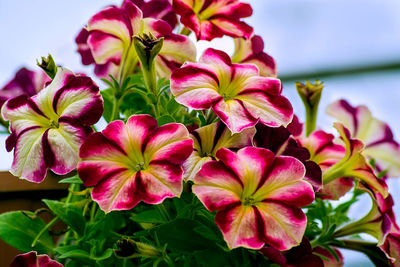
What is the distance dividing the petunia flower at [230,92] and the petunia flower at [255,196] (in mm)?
33

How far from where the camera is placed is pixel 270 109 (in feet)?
1.35

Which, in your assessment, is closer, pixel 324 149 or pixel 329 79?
pixel 324 149

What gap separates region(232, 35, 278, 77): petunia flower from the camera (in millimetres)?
567

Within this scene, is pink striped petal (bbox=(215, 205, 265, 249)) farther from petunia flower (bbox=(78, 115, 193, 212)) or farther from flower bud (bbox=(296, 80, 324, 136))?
flower bud (bbox=(296, 80, 324, 136))

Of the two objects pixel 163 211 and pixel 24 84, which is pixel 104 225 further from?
A: pixel 24 84

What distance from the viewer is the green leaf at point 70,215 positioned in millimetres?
480

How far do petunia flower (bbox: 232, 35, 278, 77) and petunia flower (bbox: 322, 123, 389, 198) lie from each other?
0.12 meters

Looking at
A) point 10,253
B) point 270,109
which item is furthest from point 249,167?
point 10,253

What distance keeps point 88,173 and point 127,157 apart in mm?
40

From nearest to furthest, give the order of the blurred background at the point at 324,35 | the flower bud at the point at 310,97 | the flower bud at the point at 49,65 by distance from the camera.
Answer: the flower bud at the point at 49,65 → the flower bud at the point at 310,97 → the blurred background at the point at 324,35

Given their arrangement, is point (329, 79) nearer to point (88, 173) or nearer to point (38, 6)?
point (38, 6)

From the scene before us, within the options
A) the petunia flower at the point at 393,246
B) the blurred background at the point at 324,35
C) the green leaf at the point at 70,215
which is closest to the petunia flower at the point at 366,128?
the petunia flower at the point at 393,246

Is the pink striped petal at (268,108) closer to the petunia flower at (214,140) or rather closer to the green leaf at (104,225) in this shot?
the petunia flower at (214,140)

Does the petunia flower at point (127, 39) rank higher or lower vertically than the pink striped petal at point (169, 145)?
higher
